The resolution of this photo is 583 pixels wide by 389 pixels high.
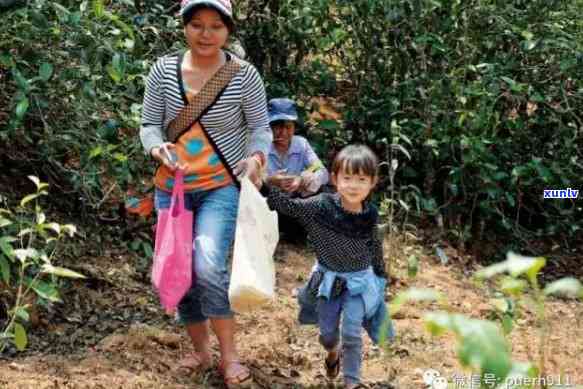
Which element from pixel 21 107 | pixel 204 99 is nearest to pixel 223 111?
pixel 204 99

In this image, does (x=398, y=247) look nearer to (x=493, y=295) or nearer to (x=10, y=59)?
(x=493, y=295)

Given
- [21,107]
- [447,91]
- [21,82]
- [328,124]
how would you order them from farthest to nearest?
[328,124] < [447,91] < [21,82] < [21,107]

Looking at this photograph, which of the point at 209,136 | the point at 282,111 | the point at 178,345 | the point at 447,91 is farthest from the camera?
the point at 447,91

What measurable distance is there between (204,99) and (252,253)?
0.60 meters

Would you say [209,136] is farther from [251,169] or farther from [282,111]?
[282,111]

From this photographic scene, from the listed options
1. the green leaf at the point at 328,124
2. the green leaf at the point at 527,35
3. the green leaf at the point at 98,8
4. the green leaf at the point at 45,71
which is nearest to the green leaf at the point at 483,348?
the green leaf at the point at 45,71

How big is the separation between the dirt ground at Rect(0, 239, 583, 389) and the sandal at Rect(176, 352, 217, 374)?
0.03 meters

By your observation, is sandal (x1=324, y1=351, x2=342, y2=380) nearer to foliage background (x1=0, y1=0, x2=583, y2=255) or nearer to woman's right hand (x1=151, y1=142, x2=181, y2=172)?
woman's right hand (x1=151, y1=142, x2=181, y2=172)

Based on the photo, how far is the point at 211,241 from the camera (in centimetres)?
350

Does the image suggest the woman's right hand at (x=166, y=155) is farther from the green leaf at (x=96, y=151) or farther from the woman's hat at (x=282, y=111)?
the woman's hat at (x=282, y=111)

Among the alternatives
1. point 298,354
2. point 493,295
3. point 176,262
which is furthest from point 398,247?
point 176,262

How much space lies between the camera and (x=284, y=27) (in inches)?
238

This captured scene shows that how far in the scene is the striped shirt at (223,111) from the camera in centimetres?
353

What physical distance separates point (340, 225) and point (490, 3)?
2.92 m
